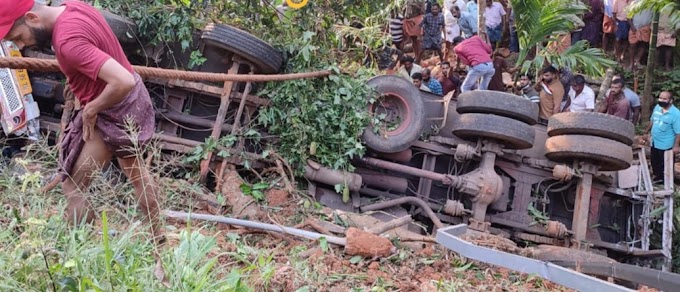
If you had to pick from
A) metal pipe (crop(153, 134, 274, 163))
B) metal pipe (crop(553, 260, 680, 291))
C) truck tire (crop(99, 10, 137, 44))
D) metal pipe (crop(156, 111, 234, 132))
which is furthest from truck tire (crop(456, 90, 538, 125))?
truck tire (crop(99, 10, 137, 44))

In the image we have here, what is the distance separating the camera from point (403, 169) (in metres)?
7.08

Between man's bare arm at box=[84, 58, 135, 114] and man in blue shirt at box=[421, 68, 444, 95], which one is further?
man in blue shirt at box=[421, 68, 444, 95]

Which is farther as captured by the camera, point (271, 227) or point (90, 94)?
point (271, 227)

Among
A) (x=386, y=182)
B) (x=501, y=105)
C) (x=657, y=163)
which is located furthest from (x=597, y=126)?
(x=657, y=163)

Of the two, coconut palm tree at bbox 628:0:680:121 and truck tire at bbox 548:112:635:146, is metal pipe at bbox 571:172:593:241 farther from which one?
coconut palm tree at bbox 628:0:680:121

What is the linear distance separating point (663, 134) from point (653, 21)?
154 inches

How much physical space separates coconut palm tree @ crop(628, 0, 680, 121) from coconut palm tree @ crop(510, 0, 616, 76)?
3.35ft

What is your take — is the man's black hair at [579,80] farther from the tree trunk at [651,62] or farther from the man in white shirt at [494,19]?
the tree trunk at [651,62]

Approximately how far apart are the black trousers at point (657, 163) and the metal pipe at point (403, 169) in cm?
380

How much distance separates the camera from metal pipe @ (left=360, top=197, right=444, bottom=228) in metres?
6.78

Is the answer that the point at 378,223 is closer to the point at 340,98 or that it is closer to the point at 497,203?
the point at 340,98

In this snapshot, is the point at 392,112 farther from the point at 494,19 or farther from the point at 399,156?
the point at 494,19

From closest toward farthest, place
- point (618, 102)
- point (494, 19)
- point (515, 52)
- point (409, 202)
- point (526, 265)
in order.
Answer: point (526, 265), point (409, 202), point (618, 102), point (494, 19), point (515, 52)

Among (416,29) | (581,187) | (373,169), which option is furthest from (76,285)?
(416,29)
